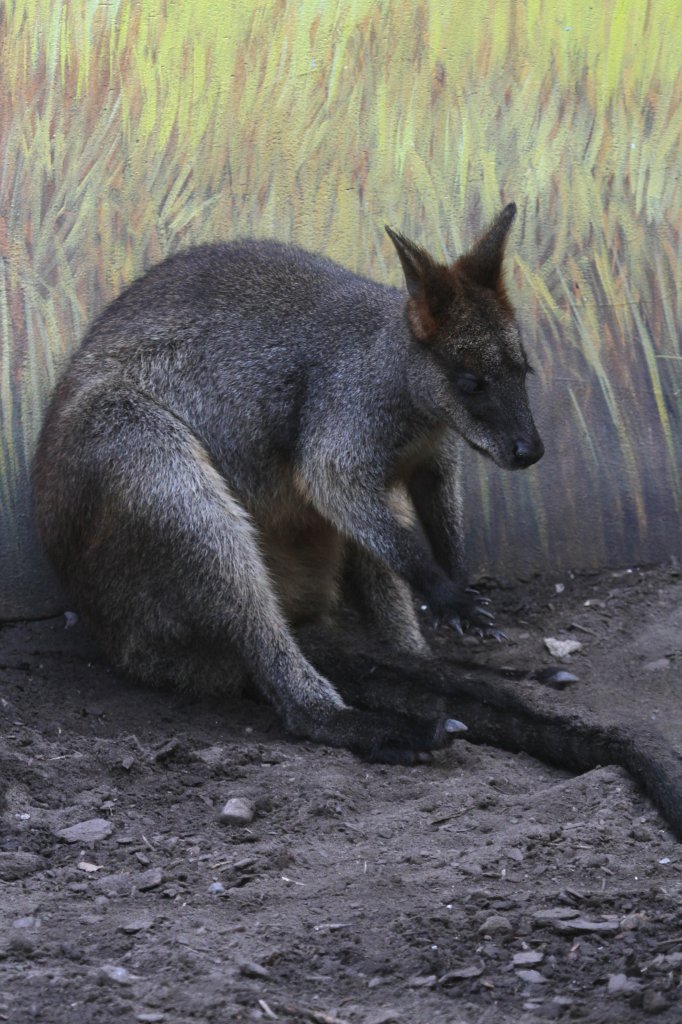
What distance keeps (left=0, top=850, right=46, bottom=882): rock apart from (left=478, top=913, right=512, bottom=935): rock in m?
1.45

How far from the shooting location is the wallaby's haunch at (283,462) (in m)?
5.27

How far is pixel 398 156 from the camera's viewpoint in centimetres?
647

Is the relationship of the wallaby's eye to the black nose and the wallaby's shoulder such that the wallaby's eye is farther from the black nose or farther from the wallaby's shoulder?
the wallaby's shoulder

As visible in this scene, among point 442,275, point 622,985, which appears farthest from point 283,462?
point 622,985

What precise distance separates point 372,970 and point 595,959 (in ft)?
1.86

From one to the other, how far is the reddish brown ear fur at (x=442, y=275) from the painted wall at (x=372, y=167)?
1174 millimetres

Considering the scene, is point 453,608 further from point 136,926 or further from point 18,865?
point 136,926

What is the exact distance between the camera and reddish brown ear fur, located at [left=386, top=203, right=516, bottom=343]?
17.2 ft

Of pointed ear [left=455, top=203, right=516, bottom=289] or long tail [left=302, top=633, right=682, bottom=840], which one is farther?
pointed ear [left=455, top=203, right=516, bottom=289]

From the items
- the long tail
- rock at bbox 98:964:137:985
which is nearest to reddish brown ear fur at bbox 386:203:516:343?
the long tail

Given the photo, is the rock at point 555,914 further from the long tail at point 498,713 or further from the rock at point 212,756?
the rock at point 212,756

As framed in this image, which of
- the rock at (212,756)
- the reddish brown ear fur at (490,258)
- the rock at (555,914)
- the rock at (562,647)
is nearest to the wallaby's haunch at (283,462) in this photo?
the reddish brown ear fur at (490,258)

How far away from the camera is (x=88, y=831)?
14.3ft

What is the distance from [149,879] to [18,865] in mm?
438
